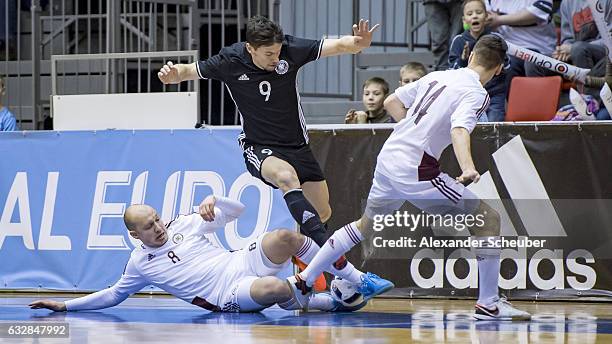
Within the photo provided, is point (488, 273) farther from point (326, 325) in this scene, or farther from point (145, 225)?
point (145, 225)

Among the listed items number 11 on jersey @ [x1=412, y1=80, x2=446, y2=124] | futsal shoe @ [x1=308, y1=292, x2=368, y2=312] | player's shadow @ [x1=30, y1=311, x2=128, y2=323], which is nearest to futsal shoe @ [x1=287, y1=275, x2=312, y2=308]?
futsal shoe @ [x1=308, y1=292, x2=368, y2=312]

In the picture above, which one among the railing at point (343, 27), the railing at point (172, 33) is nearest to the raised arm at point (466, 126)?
the railing at point (172, 33)

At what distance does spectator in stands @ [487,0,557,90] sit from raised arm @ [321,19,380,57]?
345cm

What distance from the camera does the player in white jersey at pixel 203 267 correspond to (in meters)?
8.53

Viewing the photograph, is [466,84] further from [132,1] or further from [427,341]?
[132,1]

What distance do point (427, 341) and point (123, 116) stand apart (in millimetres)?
5963

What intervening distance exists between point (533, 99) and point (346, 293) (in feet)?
12.4

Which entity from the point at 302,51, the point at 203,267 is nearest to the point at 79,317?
the point at 203,267

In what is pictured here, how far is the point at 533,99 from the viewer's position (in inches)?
455

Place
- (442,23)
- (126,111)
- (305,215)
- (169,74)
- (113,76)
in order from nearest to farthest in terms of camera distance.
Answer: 1. (305,215)
2. (169,74)
3. (126,111)
4. (442,23)
5. (113,76)

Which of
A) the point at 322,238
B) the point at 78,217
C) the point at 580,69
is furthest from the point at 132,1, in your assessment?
the point at 322,238

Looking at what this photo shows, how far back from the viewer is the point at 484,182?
10.4 meters

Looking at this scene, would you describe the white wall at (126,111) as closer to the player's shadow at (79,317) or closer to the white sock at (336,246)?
the player's shadow at (79,317)

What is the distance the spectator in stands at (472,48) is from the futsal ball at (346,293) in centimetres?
316
